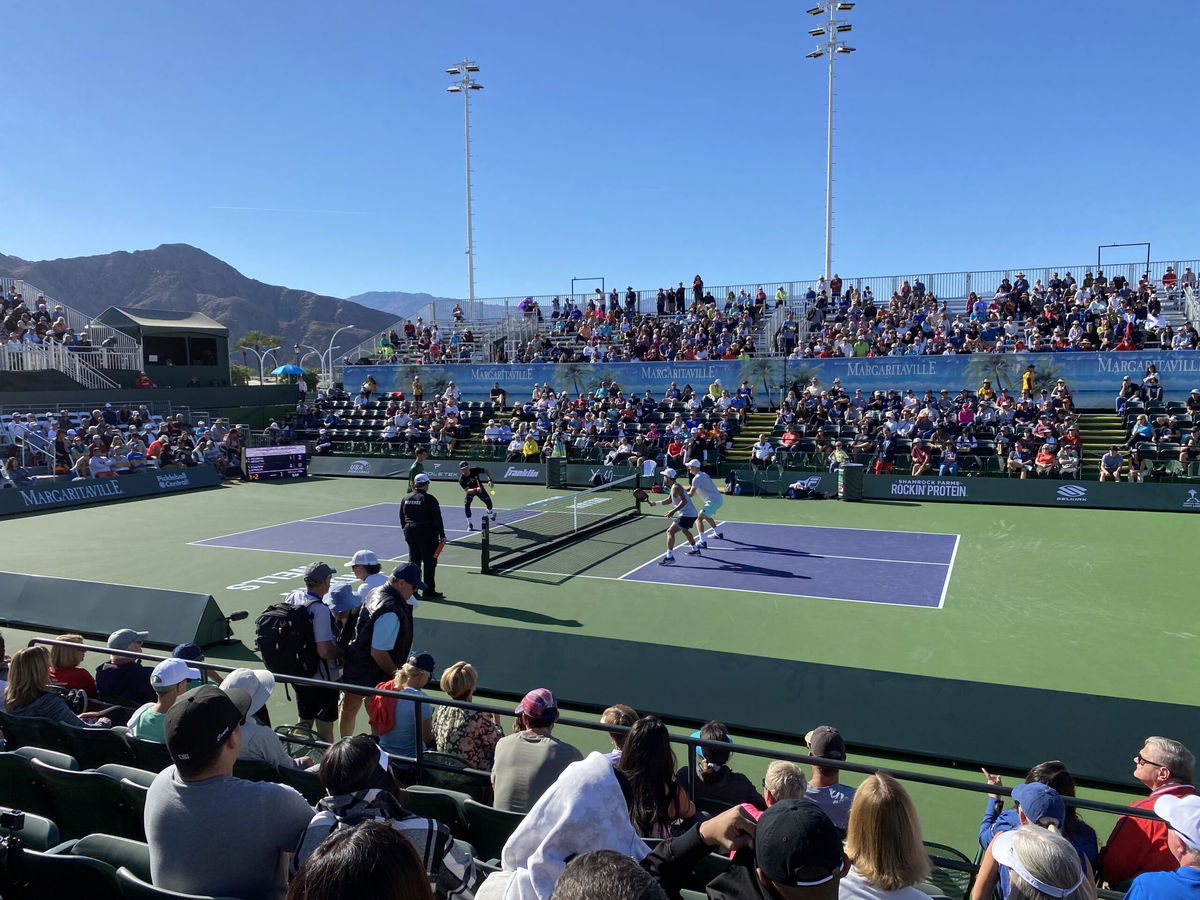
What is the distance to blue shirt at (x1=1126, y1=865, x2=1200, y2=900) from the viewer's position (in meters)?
3.52

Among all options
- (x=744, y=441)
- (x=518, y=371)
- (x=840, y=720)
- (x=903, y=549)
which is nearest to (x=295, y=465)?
(x=518, y=371)

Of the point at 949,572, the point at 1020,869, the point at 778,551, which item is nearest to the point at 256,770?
the point at 1020,869

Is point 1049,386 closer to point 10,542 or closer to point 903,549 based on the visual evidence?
point 903,549

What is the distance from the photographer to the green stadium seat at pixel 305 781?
5.06 m

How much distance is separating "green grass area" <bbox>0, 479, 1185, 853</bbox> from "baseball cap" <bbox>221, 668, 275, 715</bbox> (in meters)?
3.53

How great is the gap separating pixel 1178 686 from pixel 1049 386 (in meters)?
20.7

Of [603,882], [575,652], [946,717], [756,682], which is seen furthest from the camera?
[575,652]

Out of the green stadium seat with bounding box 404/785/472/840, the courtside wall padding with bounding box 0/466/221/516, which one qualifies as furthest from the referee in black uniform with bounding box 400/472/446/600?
the courtside wall padding with bounding box 0/466/221/516

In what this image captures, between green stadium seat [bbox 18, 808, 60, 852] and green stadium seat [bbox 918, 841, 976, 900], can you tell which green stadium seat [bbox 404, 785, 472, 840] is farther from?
green stadium seat [bbox 918, 841, 976, 900]

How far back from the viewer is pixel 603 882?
2.13 meters

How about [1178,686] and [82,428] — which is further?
[82,428]

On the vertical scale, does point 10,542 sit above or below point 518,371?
below

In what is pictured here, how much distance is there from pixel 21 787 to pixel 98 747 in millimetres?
683

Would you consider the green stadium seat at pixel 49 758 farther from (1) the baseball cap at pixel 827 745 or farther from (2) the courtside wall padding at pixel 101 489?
(2) the courtside wall padding at pixel 101 489
